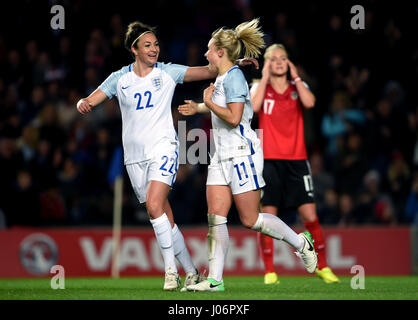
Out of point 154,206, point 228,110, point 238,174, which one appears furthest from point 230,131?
point 154,206

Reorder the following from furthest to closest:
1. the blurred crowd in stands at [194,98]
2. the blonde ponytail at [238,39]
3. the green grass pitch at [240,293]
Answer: the blurred crowd in stands at [194,98] → the blonde ponytail at [238,39] → the green grass pitch at [240,293]

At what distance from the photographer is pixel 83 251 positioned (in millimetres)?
12492

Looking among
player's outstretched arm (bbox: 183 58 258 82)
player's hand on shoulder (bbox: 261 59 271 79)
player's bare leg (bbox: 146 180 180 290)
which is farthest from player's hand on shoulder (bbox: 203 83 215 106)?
player's hand on shoulder (bbox: 261 59 271 79)

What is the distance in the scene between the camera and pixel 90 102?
25.5 feet

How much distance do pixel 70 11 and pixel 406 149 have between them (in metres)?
6.80

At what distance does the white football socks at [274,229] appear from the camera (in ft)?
24.8

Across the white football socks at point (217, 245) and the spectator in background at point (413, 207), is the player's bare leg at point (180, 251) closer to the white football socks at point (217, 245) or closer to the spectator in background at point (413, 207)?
the white football socks at point (217, 245)

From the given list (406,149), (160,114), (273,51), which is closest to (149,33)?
(160,114)

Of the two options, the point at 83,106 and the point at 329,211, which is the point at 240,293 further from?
the point at 329,211

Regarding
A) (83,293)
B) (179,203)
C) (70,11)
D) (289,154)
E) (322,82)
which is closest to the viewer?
(83,293)

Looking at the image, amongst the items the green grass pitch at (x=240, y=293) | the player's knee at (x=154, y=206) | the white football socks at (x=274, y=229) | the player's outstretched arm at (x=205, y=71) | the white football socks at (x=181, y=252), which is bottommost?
the green grass pitch at (x=240, y=293)

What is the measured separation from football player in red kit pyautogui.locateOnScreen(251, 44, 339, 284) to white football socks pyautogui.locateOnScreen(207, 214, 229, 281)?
1.67 m

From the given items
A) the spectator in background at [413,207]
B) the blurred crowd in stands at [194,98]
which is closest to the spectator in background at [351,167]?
the blurred crowd in stands at [194,98]

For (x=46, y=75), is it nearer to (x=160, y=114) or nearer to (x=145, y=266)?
(x=145, y=266)
